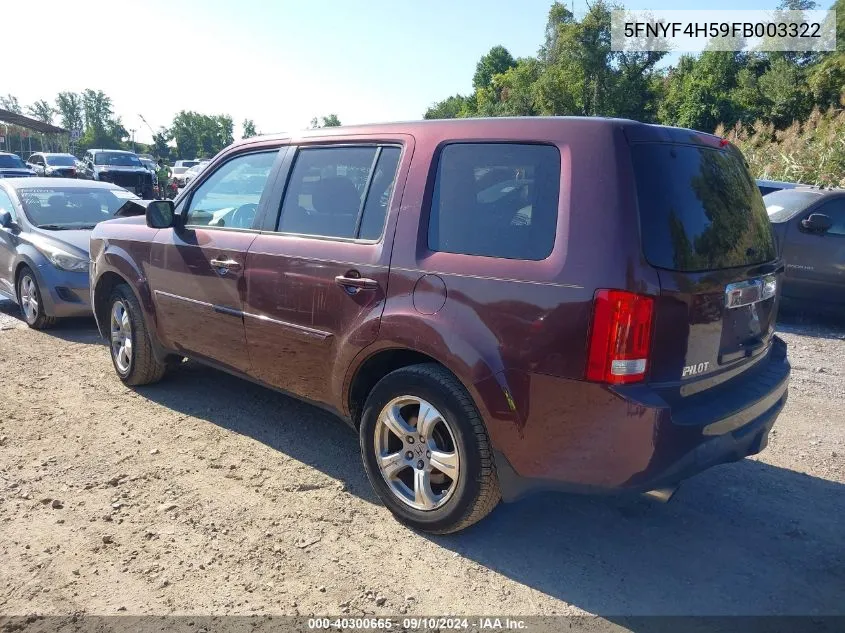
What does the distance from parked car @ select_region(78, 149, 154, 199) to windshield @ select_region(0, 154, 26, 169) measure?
9.83 ft

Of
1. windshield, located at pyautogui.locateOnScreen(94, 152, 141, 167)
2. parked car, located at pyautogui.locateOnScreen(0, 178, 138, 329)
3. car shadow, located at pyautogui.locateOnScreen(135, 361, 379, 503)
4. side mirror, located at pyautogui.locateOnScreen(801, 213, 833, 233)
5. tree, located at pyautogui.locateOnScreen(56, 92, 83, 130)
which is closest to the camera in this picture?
car shadow, located at pyautogui.locateOnScreen(135, 361, 379, 503)

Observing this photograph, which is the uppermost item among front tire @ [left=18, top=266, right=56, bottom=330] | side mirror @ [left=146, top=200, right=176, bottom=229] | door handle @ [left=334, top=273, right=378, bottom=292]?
side mirror @ [left=146, top=200, right=176, bottom=229]

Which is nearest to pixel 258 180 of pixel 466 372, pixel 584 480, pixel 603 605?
pixel 466 372

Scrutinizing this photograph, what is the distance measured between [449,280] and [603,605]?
1.50 m

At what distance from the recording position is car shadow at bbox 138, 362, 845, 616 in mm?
2752

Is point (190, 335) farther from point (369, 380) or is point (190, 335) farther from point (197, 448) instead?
point (369, 380)

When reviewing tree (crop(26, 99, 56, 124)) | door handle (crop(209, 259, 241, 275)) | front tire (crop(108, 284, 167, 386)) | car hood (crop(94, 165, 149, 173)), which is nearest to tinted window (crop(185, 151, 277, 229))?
door handle (crop(209, 259, 241, 275))

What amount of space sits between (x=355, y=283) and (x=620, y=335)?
4.50 ft

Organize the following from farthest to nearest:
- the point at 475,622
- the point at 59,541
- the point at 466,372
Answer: the point at 59,541 → the point at 466,372 → the point at 475,622

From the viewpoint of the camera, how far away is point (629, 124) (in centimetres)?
268

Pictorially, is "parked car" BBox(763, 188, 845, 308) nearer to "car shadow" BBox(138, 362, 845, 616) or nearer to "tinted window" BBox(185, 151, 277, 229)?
"car shadow" BBox(138, 362, 845, 616)

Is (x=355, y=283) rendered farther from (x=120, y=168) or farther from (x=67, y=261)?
(x=120, y=168)

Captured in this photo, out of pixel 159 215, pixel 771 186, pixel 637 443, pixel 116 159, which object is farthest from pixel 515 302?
pixel 116 159

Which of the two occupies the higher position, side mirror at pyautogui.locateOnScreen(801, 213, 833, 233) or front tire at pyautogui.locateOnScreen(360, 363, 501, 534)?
side mirror at pyautogui.locateOnScreen(801, 213, 833, 233)
